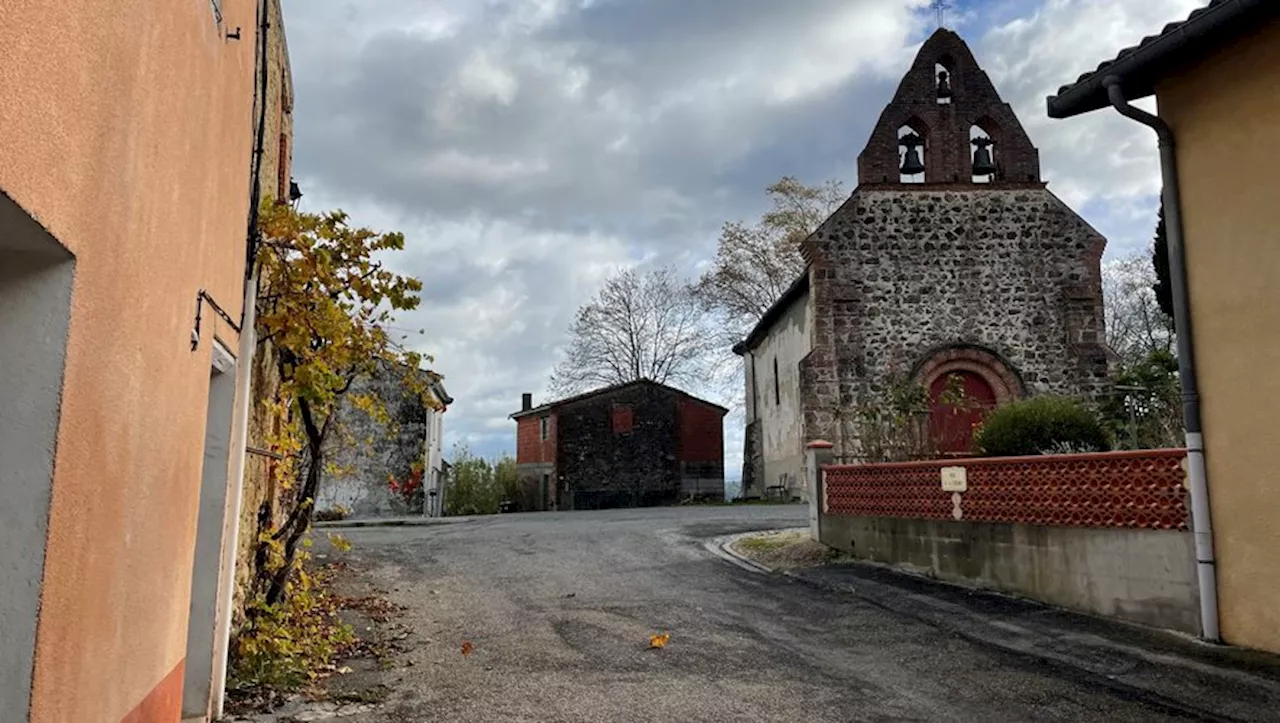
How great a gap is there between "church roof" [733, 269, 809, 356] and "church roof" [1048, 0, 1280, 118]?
14.2 metres

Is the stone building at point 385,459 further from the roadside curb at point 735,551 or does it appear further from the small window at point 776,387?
the roadside curb at point 735,551

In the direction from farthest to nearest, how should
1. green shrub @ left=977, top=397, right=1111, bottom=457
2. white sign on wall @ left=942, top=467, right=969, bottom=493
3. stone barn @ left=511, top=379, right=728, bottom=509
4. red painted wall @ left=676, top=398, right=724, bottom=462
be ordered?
red painted wall @ left=676, top=398, right=724, bottom=462
stone barn @ left=511, top=379, right=728, bottom=509
green shrub @ left=977, top=397, right=1111, bottom=457
white sign on wall @ left=942, top=467, right=969, bottom=493

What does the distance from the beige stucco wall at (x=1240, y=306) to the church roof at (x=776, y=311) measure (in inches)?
600

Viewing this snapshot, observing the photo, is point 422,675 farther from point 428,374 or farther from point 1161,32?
point 1161,32

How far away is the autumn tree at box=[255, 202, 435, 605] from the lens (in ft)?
22.3

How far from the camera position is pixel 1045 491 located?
28.6 feet

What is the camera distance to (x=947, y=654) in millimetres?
6891

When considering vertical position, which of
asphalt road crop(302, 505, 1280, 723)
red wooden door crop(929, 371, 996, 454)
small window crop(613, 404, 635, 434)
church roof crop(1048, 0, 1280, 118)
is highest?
church roof crop(1048, 0, 1280, 118)

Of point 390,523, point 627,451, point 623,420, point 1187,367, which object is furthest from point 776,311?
point 1187,367

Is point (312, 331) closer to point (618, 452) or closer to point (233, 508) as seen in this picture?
point (233, 508)

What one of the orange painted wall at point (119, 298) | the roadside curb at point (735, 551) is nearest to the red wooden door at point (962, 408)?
the roadside curb at point (735, 551)

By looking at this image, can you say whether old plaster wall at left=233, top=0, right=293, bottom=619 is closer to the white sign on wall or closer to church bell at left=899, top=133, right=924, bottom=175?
the white sign on wall

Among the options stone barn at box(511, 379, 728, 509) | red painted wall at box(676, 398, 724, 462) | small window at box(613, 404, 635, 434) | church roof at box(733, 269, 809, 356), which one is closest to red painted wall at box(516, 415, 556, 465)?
stone barn at box(511, 379, 728, 509)

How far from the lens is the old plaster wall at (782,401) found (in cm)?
2419
